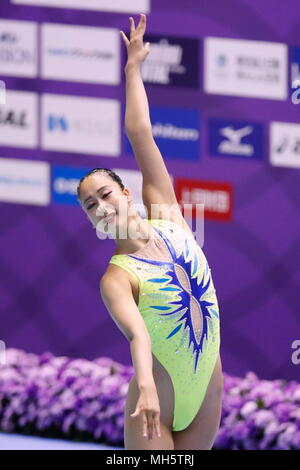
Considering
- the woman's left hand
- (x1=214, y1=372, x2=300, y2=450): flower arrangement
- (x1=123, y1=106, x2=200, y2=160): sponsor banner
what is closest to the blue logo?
(x1=123, y1=106, x2=200, y2=160): sponsor banner

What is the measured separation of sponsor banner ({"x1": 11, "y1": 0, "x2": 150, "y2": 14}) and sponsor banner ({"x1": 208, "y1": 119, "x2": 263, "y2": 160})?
88 cm

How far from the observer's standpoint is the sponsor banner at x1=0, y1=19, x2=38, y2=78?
22.7 feet

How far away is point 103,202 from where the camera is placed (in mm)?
3963

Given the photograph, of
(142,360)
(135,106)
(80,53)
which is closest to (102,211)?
(135,106)

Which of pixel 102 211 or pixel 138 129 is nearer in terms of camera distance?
pixel 102 211

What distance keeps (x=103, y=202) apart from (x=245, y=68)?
9.82ft

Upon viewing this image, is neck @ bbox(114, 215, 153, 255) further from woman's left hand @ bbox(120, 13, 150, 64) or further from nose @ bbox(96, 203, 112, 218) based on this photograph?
woman's left hand @ bbox(120, 13, 150, 64)

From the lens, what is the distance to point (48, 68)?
22.7ft

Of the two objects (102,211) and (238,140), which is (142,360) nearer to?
(102,211)

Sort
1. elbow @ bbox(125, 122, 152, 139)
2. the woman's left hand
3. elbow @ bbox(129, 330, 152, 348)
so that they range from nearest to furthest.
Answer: elbow @ bbox(129, 330, 152, 348) → elbow @ bbox(125, 122, 152, 139) → the woman's left hand

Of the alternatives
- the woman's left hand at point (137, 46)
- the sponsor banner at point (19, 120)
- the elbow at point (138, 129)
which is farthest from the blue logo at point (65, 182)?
the elbow at point (138, 129)

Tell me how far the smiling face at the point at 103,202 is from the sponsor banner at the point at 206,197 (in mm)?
2740

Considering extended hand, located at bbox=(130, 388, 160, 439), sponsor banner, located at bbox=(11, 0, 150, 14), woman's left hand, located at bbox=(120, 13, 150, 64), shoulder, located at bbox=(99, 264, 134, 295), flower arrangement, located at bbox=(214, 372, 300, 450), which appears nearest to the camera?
extended hand, located at bbox=(130, 388, 160, 439)

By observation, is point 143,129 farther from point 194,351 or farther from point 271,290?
point 271,290
